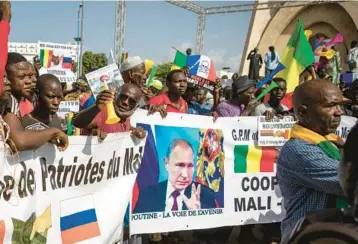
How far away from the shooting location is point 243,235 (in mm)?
5777

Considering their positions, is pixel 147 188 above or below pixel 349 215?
below

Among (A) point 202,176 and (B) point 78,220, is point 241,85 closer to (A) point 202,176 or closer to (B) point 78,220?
(A) point 202,176

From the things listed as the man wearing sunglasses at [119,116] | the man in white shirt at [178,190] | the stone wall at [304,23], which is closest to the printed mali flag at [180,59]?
the man in white shirt at [178,190]

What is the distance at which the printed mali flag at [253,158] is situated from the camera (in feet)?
17.5

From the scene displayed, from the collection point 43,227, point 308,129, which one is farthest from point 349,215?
point 43,227

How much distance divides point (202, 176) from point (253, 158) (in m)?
0.71

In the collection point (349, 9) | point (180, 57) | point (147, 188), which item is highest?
point (349, 9)

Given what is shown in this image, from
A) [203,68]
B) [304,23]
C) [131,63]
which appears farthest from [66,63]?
[304,23]

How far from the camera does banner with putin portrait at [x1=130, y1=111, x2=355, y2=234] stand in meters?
4.61

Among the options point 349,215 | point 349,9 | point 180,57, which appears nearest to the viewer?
point 349,215

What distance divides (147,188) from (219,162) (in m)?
0.95

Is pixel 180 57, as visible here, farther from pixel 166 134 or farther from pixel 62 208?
pixel 62 208

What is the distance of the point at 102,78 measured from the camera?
402 cm

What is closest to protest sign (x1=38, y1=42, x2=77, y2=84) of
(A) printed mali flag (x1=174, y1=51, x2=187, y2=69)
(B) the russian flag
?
(A) printed mali flag (x1=174, y1=51, x2=187, y2=69)
